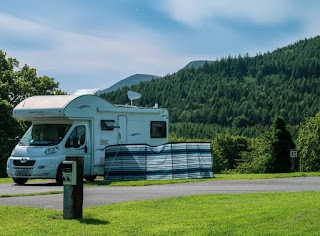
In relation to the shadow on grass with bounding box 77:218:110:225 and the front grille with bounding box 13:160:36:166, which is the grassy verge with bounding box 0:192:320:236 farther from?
the front grille with bounding box 13:160:36:166

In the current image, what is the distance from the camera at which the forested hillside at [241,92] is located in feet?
470

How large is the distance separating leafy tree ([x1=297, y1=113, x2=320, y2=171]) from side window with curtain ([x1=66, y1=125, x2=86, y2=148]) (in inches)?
1186

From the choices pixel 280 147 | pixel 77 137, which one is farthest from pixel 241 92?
pixel 77 137

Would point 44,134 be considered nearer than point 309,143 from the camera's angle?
Yes

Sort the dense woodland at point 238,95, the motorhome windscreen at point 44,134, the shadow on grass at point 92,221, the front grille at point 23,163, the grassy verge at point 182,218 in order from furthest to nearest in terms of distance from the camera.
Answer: the dense woodland at point 238,95, the motorhome windscreen at point 44,134, the front grille at point 23,163, the shadow on grass at point 92,221, the grassy verge at point 182,218

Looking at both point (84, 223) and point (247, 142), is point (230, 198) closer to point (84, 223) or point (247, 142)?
point (84, 223)

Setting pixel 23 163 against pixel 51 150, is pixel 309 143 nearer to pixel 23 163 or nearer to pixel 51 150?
pixel 51 150

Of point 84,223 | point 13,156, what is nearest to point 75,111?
point 13,156

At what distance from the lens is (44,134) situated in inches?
789

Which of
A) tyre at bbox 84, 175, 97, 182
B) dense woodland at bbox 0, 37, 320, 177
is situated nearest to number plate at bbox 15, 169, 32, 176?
tyre at bbox 84, 175, 97, 182

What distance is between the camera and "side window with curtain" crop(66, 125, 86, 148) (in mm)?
19734

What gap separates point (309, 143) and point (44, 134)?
35.8 m

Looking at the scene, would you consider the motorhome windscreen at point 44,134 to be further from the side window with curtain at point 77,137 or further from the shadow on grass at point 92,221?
the shadow on grass at point 92,221

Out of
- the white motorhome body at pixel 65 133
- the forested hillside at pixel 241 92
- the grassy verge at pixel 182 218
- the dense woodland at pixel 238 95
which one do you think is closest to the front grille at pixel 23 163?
the white motorhome body at pixel 65 133
